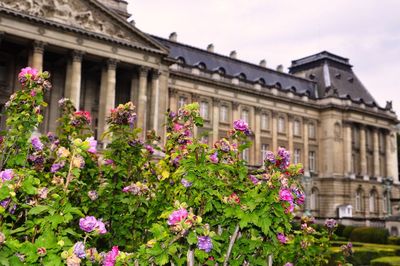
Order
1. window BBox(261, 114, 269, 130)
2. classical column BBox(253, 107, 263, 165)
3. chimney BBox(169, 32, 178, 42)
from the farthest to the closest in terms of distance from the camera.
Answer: window BBox(261, 114, 269, 130) < classical column BBox(253, 107, 263, 165) < chimney BBox(169, 32, 178, 42)

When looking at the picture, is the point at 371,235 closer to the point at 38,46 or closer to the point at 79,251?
the point at 38,46

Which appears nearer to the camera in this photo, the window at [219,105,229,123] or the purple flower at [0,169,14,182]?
the purple flower at [0,169,14,182]

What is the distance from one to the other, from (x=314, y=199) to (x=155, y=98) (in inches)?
1056

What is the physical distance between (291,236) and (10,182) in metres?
4.79

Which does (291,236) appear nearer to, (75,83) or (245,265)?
(245,265)

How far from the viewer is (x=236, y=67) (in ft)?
168

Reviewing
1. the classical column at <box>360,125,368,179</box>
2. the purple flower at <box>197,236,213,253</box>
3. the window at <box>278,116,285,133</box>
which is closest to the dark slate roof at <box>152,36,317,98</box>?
the window at <box>278,116,285,133</box>

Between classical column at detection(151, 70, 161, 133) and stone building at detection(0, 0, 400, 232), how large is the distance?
0.27 feet

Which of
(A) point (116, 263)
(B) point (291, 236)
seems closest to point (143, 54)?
(B) point (291, 236)

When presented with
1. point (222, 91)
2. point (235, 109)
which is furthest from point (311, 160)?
point (222, 91)

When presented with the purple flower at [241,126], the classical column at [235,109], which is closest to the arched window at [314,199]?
the classical column at [235,109]

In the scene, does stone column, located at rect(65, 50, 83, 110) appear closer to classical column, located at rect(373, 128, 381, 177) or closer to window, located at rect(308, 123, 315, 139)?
window, located at rect(308, 123, 315, 139)

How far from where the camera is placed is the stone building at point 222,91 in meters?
31.6

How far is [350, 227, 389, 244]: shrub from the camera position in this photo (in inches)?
1105
